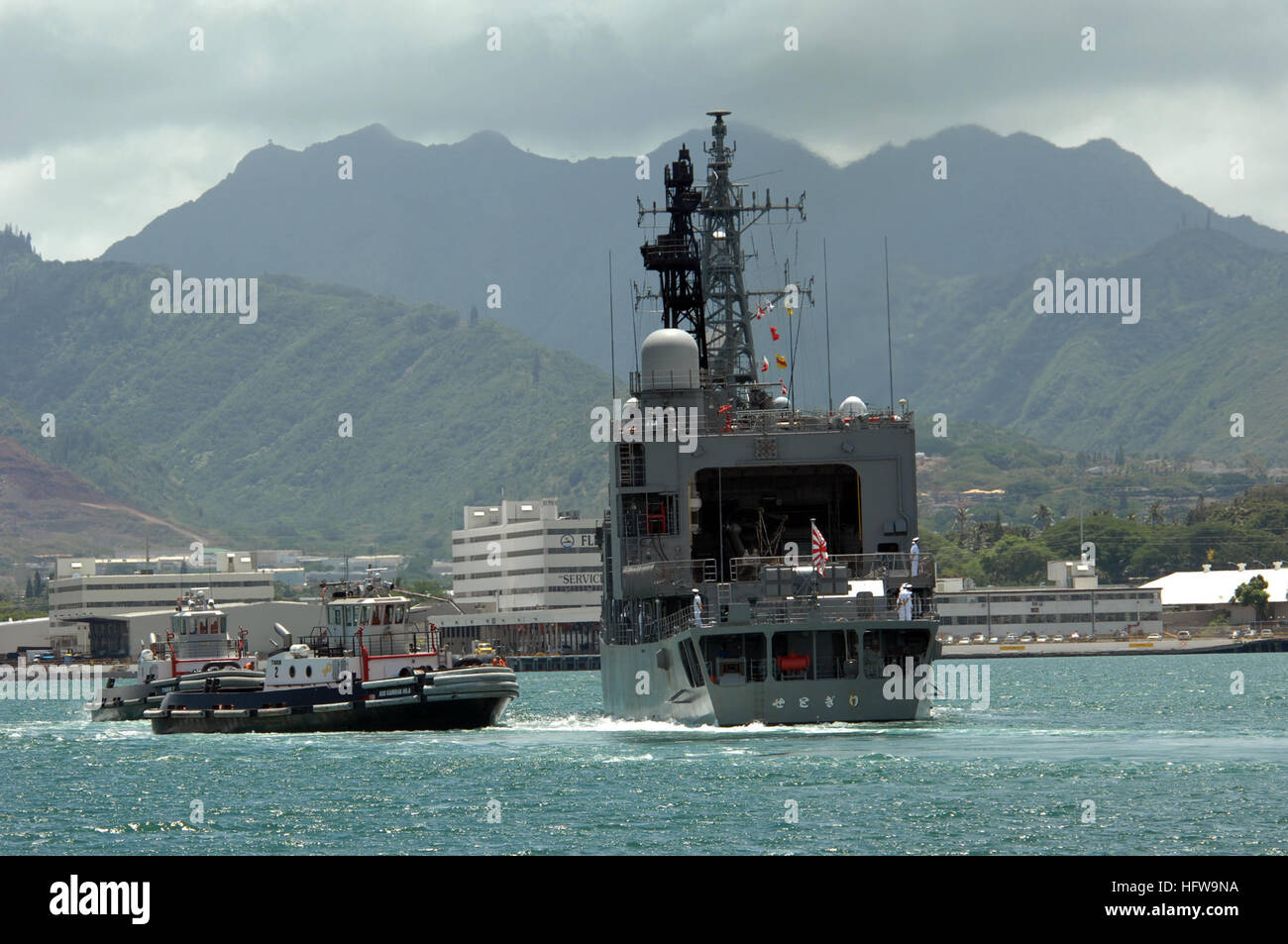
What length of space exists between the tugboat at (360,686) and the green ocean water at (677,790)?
1648 mm

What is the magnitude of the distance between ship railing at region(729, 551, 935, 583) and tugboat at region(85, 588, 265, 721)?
1129 inches

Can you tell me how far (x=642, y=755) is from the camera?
51125 millimetres

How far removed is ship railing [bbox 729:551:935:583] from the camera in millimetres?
57094

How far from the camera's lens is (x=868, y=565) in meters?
60.0

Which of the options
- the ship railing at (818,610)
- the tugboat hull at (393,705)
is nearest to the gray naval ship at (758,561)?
the ship railing at (818,610)

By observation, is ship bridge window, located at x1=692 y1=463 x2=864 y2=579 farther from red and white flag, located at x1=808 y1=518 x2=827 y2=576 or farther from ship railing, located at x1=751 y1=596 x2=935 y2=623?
red and white flag, located at x1=808 y1=518 x2=827 y2=576

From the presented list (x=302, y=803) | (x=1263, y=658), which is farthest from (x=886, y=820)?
(x=1263, y=658)

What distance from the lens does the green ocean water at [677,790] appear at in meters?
34.3

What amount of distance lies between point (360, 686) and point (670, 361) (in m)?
17.4

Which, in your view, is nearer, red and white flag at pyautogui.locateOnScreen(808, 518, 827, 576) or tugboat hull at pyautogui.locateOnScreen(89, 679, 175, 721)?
red and white flag at pyautogui.locateOnScreen(808, 518, 827, 576)

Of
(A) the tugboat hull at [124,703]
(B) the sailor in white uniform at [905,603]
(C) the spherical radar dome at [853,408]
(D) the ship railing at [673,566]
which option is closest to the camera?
(B) the sailor in white uniform at [905,603]
